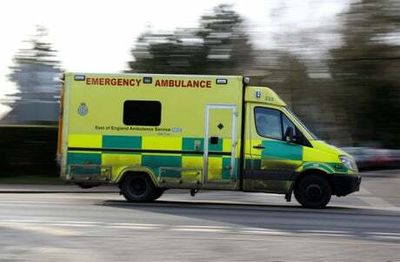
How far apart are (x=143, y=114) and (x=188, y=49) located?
34141mm

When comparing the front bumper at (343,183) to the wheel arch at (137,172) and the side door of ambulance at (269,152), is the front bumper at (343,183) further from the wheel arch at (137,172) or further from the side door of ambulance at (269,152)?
the wheel arch at (137,172)

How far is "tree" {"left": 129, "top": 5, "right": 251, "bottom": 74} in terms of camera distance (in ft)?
160

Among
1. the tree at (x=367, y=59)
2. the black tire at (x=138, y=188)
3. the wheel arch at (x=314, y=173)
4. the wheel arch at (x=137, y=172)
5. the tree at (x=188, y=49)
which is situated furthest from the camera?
the tree at (x=188, y=49)

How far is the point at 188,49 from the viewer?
50000 mm

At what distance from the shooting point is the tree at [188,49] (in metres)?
48.9

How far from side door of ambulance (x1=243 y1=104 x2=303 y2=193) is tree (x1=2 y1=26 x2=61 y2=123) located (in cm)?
1673

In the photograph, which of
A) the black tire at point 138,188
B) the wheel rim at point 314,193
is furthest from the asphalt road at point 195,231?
the wheel rim at point 314,193

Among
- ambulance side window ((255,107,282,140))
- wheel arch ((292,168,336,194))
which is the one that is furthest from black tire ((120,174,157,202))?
wheel arch ((292,168,336,194))

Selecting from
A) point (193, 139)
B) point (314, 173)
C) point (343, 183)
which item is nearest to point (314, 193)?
point (314, 173)

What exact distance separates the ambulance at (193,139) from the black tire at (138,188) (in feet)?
0.43

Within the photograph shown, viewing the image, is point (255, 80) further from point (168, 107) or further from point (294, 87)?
point (168, 107)

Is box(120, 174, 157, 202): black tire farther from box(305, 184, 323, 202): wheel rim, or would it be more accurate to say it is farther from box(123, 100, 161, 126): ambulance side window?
box(305, 184, 323, 202): wheel rim

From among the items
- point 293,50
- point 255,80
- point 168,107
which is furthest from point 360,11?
point 168,107

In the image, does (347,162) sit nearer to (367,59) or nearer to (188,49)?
(367,59)
